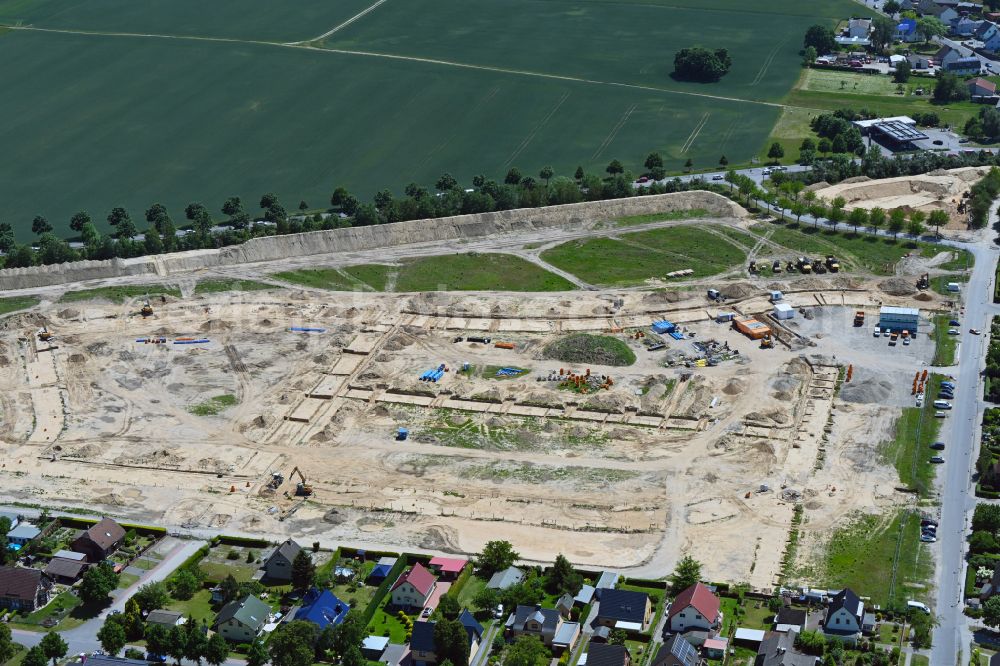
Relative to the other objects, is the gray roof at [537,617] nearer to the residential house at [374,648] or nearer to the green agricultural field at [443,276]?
the residential house at [374,648]

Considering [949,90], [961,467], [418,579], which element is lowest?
[961,467]

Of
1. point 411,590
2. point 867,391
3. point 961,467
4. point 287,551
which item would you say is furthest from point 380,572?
point 867,391

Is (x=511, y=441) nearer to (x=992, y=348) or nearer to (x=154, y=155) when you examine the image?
(x=992, y=348)

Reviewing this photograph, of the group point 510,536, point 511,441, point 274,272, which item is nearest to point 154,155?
point 274,272

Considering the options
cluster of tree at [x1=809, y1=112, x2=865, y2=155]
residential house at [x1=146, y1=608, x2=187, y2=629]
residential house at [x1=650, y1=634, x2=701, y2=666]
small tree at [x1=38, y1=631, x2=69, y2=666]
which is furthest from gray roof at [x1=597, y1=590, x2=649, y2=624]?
cluster of tree at [x1=809, y1=112, x2=865, y2=155]

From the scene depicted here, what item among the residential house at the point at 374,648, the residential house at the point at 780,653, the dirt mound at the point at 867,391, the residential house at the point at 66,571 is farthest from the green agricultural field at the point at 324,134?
the residential house at the point at 780,653

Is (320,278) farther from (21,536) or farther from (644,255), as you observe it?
(21,536)
